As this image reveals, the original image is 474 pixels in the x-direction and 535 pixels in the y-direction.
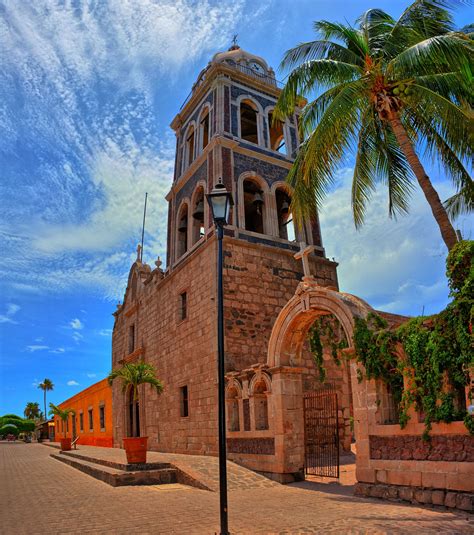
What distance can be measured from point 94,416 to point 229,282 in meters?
19.5

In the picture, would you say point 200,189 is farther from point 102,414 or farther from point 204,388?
point 102,414

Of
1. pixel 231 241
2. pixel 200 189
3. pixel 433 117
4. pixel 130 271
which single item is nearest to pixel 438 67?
pixel 433 117

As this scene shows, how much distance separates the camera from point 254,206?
1958 cm

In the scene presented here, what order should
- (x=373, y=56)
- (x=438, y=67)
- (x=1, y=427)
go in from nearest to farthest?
(x=438, y=67)
(x=373, y=56)
(x=1, y=427)

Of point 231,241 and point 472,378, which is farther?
point 231,241

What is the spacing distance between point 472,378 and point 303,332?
473 centimetres

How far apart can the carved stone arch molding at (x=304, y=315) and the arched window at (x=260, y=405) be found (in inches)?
35.2

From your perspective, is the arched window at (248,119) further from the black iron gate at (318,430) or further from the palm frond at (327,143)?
the black iron gate at (318,430)

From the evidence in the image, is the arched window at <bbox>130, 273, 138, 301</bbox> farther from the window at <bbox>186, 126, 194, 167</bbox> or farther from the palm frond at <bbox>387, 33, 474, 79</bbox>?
the palm frond at <bbox>387, 33, 474, 79</bbox>

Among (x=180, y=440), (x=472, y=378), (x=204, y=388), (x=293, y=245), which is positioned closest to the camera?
(x=472, y=378)

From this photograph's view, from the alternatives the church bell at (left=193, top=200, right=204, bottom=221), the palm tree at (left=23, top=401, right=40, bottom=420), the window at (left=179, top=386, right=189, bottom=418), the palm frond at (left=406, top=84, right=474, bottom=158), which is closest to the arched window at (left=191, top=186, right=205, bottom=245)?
the church bell at (left=193, top=200, right=204, bottom=221)

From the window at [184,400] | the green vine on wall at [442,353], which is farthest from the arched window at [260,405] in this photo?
the window at [184,400]

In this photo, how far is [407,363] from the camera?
773 centimetres

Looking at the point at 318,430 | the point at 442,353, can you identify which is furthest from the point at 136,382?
the point at 442,353
